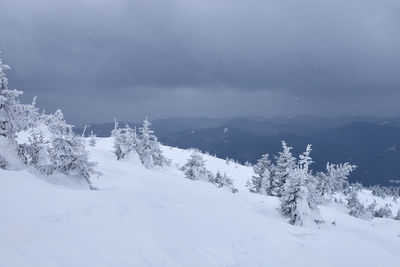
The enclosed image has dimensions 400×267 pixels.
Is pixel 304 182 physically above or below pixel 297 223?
above

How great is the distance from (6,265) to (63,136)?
13206 mm

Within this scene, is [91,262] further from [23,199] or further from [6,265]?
[23,199]

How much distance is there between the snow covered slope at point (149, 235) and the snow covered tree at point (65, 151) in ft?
4.04

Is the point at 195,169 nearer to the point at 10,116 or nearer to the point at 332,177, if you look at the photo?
the point at 332,177

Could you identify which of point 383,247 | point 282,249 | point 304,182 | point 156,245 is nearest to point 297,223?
point 304,182

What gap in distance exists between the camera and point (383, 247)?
50.5 feet

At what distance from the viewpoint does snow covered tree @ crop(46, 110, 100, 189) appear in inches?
744

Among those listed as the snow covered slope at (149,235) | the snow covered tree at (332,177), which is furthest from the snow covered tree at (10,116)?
the snow covered tree at (332,177)

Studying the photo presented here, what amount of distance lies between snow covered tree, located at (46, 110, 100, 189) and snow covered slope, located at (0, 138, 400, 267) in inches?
48.5

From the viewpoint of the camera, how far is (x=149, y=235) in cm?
1083

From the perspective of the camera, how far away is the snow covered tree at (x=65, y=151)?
18.9 meters

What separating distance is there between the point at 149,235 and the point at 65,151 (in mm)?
10586

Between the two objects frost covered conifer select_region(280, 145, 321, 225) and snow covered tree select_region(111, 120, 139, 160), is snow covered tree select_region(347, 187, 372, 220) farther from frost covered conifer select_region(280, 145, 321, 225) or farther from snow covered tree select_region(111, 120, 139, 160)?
snow covered tree select_region(111, 120, 139, 160)

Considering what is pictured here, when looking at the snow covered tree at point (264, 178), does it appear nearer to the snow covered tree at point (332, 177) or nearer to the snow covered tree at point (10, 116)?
the snow covered tree at point (332, 177)
